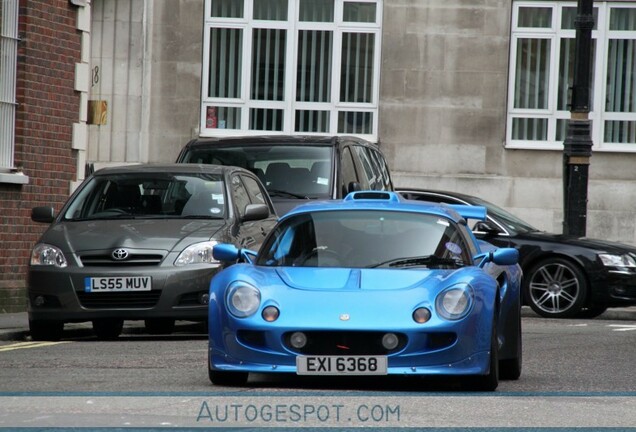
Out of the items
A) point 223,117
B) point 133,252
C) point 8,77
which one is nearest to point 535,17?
point 223,117

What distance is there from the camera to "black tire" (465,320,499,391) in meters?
9.69

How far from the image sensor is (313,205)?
1104 centimetres

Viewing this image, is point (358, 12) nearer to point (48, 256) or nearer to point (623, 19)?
point (623, 19)

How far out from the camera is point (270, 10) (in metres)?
28.6

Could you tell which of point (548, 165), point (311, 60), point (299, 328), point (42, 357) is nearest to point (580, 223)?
point (548, 165)

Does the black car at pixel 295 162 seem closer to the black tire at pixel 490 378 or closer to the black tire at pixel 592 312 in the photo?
the black tire at pixel 592 312

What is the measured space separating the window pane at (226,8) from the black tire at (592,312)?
414 inches

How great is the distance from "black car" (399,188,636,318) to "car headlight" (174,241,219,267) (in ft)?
20.3

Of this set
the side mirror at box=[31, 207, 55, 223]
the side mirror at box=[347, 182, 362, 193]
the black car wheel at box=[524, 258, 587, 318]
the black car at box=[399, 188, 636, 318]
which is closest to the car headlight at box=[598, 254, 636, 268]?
the black car at box=[399, 188, 636, 318]

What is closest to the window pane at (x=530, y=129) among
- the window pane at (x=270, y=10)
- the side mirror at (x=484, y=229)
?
the window pane at (x=270, y=10)

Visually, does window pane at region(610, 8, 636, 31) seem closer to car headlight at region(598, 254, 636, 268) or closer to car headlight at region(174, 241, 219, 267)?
car headlight at region(598, 254, 636, 268)

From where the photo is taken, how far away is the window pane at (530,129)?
28.2 m

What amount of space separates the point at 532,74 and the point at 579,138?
658 centimetres

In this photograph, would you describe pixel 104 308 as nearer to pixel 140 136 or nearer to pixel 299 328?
pixel 299 328
